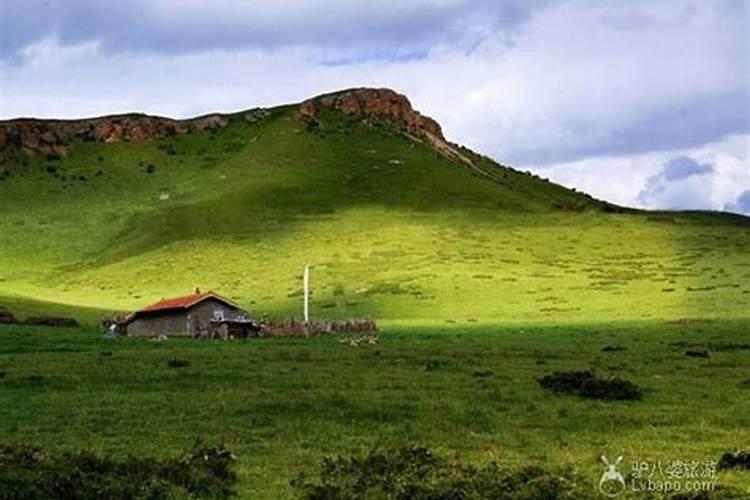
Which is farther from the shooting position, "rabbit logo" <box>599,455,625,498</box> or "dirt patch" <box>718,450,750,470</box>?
"dirt patch" <box>718,450,750,470</box>

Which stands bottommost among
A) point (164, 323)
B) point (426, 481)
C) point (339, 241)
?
point (426, 481)

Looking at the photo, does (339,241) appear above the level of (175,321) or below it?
above

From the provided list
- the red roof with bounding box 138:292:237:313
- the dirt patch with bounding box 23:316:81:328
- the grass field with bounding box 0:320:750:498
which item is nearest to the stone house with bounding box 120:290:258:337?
the red roof with bounding box 138:292:237:313

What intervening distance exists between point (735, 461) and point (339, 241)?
356 feet

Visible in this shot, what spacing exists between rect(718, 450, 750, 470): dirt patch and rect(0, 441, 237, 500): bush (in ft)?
31.9

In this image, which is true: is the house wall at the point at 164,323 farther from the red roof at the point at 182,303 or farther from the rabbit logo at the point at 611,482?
the rabbit logo at the point at 611,482

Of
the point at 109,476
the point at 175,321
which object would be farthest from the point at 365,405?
the point at 175,321

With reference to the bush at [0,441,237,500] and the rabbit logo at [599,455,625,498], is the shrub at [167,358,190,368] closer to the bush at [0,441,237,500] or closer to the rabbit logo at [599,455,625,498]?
the bush at [0,441,237,500]

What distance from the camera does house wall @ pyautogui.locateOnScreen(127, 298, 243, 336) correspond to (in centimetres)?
7406

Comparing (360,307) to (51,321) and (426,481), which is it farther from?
(426,481)

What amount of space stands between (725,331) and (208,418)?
137ft

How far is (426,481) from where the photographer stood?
18.5m

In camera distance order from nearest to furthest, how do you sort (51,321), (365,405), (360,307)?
(365,405), (51,321), (360,307)

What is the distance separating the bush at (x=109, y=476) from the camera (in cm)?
1719
